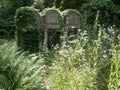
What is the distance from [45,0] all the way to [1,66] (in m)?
17.8

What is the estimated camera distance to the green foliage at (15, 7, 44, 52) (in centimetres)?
1016

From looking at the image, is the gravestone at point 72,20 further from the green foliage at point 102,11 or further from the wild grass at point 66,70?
the wild grass at point 66,70

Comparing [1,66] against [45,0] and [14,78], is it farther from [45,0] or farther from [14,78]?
[45,0]

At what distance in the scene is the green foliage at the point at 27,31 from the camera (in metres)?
10.2

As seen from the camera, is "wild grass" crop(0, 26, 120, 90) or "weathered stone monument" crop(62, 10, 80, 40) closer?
"wild grass" crop(0, 26, 120, 90)

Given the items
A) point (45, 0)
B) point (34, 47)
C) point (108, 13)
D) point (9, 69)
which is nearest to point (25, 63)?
point (9, 69)

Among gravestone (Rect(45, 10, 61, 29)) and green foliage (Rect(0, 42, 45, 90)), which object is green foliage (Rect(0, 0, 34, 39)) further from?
green foliage (Rect(0, 42, 45, 90))

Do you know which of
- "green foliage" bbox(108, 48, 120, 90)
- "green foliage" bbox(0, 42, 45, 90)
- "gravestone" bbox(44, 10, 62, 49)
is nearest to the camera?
"green foliage" bbox(108, 48, 120, 90)

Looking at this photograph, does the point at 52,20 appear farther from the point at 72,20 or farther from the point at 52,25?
the point at 72,20

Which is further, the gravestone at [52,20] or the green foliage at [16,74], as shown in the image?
the gravestone at [52,20]

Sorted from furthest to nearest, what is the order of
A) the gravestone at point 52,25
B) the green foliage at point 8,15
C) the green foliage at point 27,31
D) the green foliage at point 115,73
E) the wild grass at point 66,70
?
the green foliage at point 8,15, the gravestone at point 52,25, the green foliage at point 27,31, the wild grass at point 66,70, the green foliage at point 115,73

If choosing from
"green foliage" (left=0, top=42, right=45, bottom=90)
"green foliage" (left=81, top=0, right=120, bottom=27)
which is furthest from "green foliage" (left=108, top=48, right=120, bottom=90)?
"green foliage" (left=81, top=0, right=120, bottom=27)

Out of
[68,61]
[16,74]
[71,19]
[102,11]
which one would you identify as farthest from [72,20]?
[68,61]

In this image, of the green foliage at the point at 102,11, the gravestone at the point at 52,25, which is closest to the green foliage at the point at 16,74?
the green foliage at the point at 102,11
